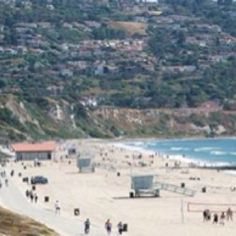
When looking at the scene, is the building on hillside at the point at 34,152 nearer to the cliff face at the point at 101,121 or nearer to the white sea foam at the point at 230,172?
the white sea foam at the point at 230,172

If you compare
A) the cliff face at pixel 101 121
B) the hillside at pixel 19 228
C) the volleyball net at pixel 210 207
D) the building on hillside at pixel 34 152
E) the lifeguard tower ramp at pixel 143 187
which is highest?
the cliff face at pixel 101 121

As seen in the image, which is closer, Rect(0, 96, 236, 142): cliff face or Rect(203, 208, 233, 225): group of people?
Rect(203, 208, 233, 225): group of people

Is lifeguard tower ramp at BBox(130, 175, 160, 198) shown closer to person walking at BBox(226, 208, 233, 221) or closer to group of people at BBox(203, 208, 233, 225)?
group of people at BBox(203, 208, 233, 225)

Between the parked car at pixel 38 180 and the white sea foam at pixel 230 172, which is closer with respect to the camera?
the parked car at pixel 38 180

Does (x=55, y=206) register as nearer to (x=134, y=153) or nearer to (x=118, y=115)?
(x=134, y=153)

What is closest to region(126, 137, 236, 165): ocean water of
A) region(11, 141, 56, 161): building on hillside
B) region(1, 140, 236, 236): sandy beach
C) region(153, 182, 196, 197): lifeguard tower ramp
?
region(1, 140, 236, 236): sandy beach

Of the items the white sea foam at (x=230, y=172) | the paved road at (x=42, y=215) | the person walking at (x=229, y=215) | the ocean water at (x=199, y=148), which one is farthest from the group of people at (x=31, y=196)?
the ocean water at (x=199, y=148)
